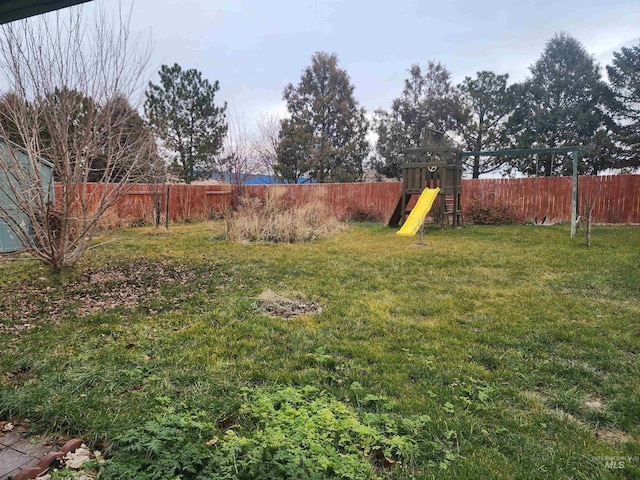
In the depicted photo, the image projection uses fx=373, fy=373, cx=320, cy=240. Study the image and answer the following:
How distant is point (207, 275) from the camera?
504 centimetres

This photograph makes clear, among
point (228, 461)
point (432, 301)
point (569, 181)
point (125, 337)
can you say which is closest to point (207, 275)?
point (125, 337)

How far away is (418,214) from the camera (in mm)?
9148

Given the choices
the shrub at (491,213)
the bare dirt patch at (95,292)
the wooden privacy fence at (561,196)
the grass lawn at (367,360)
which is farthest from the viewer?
the shrub at (491,213)

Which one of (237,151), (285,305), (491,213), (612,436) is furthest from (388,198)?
(612,436)

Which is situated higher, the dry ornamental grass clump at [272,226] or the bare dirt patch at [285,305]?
Answer: the dry ornamental grass clump at [272,226]

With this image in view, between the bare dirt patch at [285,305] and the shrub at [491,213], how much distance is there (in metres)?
9.69

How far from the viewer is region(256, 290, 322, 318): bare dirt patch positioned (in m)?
3.54

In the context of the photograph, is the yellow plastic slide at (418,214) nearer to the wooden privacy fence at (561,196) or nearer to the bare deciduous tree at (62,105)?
the wooden privacy fence at (561,196)

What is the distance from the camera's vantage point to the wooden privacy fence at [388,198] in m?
11.3

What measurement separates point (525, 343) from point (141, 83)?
16.4 ft

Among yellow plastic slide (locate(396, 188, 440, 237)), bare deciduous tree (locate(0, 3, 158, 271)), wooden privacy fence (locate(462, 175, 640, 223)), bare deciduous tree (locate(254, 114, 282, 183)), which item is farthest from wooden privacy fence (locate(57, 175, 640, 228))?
bare deciduous tree (locate(0, 3, 158, 271))

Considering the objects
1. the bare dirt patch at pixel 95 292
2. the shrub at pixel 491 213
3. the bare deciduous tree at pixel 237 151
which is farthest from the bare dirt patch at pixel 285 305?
the shrub at pixel 491 213

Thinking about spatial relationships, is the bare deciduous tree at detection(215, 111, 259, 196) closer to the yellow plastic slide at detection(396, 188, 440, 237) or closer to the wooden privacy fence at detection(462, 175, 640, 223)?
the yellow plastic slide at detection(396, 188, 440, 237)

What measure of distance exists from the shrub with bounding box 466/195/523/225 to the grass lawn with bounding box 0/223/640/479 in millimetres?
6931
